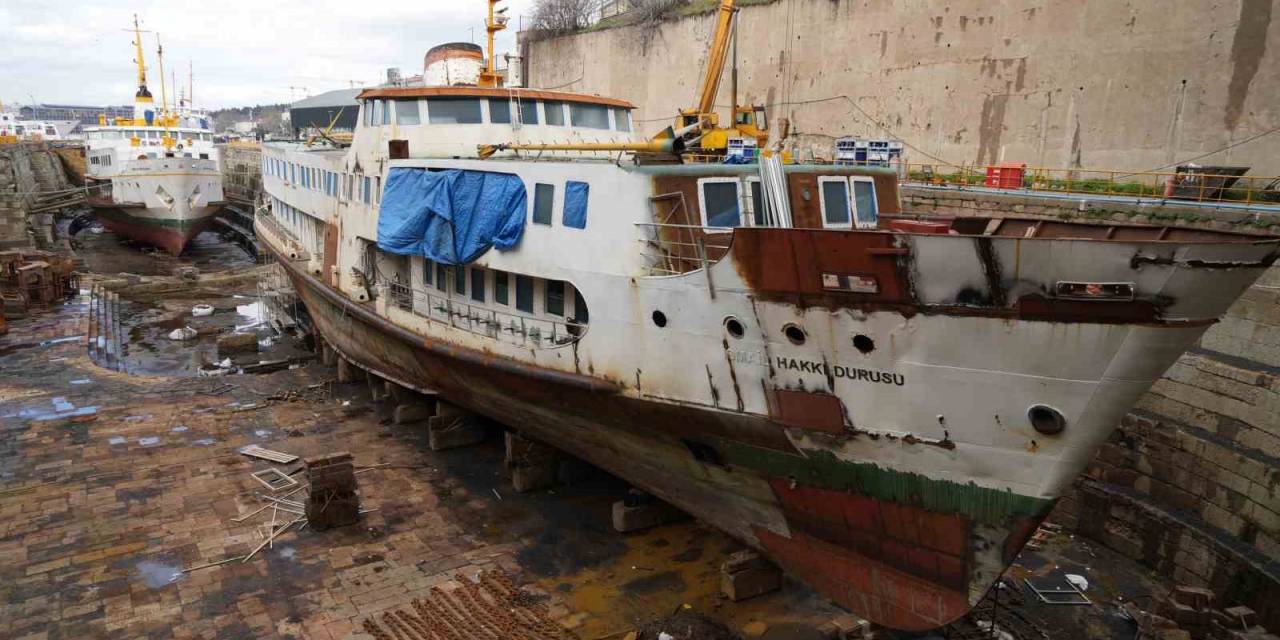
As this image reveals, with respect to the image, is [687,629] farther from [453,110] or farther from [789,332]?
[453,110]

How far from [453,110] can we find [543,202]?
4.53m

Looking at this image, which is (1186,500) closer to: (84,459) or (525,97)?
(525,97)

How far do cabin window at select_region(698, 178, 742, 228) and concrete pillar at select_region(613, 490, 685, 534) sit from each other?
4.38 metres

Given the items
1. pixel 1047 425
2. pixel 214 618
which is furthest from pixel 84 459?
pixel 1047 425

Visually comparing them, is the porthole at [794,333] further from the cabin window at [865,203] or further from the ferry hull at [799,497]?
the cabin window at [865,203]

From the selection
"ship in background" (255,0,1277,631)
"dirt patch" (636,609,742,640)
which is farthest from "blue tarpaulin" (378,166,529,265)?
"dirt patch" (636,609,742,640)

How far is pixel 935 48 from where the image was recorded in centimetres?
2294

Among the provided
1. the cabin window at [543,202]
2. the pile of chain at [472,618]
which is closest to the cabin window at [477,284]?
the cabin window at [543,202]

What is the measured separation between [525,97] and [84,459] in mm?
9709

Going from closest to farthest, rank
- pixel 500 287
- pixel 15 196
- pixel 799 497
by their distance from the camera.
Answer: pixel 799 497, pixel 500 287, pixel 15 196

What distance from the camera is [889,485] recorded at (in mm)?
7242

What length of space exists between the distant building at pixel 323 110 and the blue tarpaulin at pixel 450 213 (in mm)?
62043

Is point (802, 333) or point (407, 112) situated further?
point (407, 112)

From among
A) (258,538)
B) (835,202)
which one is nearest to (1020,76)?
(835,202)
